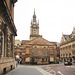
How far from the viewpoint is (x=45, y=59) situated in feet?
173

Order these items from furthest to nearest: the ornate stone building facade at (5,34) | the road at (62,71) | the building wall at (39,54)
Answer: the building wall at (39,54) → the road at (62,71) → the ornate stone building facade at (5,34)

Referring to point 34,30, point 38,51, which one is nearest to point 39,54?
point 38,51

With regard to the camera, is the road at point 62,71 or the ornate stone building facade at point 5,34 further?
the road at point 62,71

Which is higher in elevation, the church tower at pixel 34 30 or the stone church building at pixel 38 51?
the church tower at pixel 34 30

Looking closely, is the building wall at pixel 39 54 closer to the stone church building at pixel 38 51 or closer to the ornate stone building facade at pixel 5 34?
the stone church building at pixel 38 51

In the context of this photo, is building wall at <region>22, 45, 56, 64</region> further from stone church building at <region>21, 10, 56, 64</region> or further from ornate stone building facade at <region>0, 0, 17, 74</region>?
ornate stone building facade at <region>0, 0, 17, 74</region>

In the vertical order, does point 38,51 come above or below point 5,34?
below

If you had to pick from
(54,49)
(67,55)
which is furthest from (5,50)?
(67,55)

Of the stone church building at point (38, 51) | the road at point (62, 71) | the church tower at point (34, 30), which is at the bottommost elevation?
the road at point (62, 71)

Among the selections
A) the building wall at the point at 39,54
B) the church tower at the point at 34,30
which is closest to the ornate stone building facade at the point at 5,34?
the building wall at the point at 39,54

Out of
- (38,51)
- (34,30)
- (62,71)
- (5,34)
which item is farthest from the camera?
(34,30)

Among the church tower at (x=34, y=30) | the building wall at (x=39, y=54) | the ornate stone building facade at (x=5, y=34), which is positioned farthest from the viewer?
the church tower at (x=34, y=30)

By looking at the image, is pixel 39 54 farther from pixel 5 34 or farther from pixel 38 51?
pixel 5 34

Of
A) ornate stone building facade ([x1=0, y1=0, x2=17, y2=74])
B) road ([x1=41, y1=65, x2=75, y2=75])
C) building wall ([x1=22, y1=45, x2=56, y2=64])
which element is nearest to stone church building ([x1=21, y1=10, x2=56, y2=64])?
building wall ([x1=22, y1=45, x2=56, y2=64])
